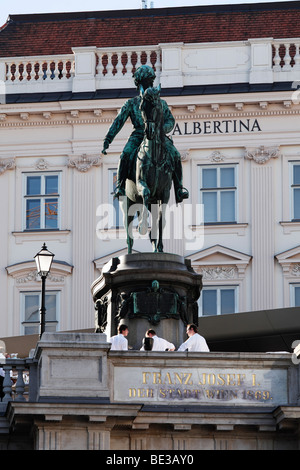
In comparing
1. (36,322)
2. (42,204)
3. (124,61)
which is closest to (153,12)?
(124,61)

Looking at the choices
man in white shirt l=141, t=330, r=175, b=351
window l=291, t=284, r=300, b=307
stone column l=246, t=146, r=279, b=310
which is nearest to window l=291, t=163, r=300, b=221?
stone column l=246, t=146, r=279, b=310

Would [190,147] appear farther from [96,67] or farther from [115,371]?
[115,371]

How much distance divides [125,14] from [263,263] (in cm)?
894

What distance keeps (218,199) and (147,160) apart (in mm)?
17339

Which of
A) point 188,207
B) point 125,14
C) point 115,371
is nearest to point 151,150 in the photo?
point 115,371

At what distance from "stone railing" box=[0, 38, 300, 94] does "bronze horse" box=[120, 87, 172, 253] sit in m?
17.6

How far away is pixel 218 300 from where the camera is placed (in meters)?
41.6

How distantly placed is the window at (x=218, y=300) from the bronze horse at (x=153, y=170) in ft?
53.3

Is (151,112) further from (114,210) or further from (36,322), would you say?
(36,322)

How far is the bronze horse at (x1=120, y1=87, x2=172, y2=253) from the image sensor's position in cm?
2491

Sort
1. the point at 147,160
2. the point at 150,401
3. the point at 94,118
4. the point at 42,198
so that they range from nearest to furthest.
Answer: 1. the point at 150,401
2. the point at 147,160
3. the point at 42,198
4. the point at 94,118
